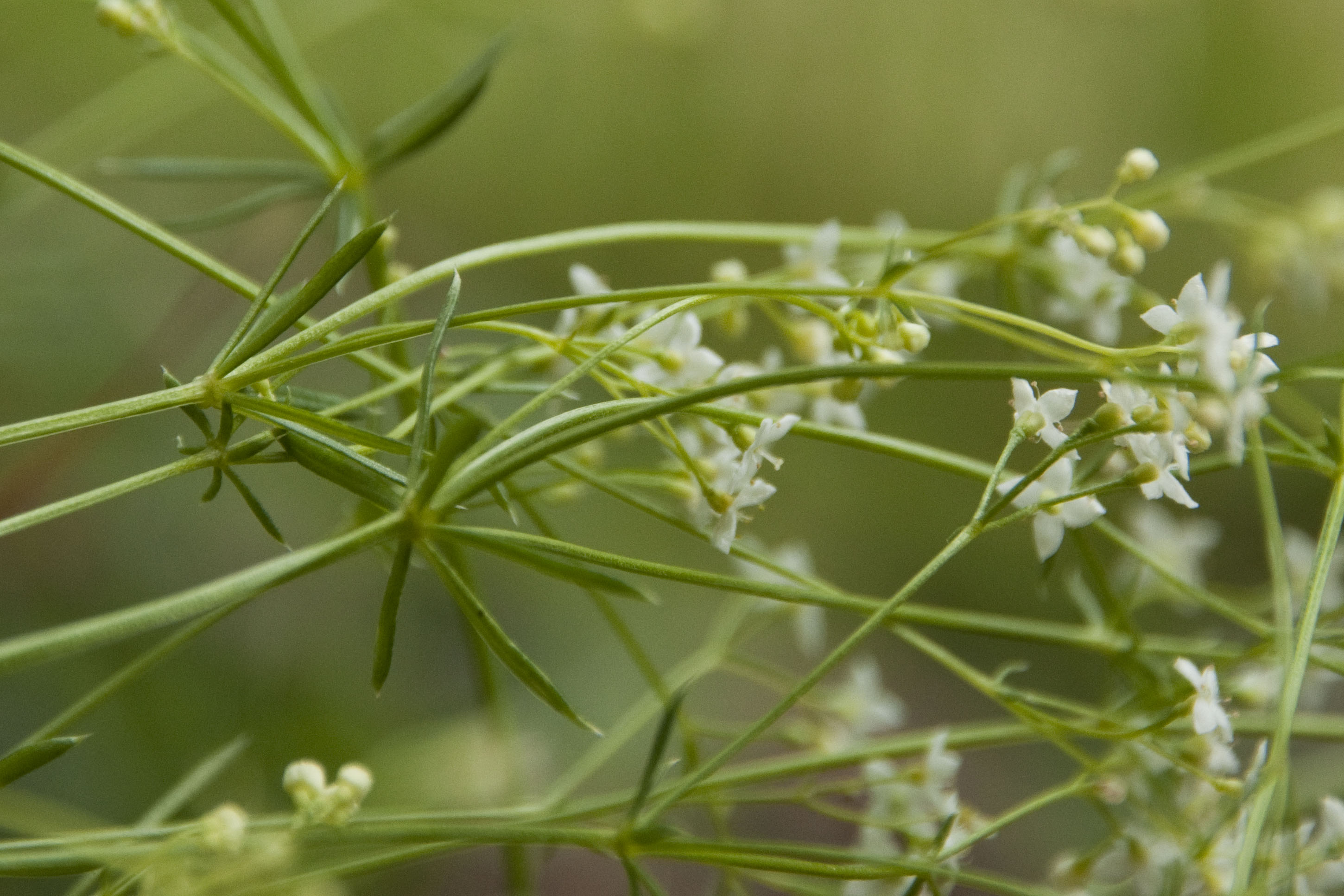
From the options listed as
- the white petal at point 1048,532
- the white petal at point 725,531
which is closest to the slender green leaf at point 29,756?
Answer: the white petal at point 725,531

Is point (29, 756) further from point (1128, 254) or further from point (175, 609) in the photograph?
point (1128, 254)

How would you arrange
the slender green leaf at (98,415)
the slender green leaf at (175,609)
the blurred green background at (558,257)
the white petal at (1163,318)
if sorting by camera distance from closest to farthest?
the slender green leaf at (175,609) → the slender green leaf at (98,415) → the white petal at (1163,318) → the blurred green background at (558,257)

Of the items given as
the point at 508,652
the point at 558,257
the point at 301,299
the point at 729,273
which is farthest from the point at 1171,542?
the point at 558,257

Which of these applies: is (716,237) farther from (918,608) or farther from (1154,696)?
(1154,696)

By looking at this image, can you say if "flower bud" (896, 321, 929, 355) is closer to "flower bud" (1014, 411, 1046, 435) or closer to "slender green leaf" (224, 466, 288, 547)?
"flower bud" (1014, 411, 1046, 435)

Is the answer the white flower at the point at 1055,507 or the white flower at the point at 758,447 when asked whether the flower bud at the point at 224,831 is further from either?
the white flower at the point at 1055,507

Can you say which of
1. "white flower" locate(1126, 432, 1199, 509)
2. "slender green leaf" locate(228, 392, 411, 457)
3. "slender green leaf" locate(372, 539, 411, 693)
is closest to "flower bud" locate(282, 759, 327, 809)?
"slender green leaf" locate(372, 539, 411, 693)
